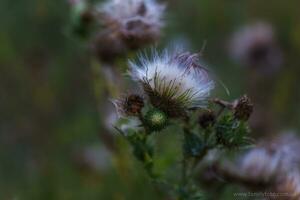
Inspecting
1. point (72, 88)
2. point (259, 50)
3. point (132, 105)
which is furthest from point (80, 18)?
point (72, 88)

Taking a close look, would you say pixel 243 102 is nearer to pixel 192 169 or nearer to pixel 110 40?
pixel 192 169

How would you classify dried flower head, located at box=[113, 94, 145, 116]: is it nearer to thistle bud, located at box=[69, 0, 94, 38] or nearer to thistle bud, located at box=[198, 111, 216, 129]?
thistle bud, located at box=[198, 111, 216, 129]

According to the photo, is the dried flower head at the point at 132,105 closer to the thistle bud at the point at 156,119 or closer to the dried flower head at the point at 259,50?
the thistle bud at the point at 156,119

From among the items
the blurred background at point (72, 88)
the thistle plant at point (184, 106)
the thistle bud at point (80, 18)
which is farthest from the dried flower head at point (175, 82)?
the blurred background at point (72, 88)

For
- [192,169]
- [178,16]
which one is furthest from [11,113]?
[192,169]

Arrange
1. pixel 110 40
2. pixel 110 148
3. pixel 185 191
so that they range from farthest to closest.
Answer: pixel 110 148 < pixel 110 40 < pixel 185 191

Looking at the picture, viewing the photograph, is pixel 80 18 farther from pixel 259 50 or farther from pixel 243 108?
pixel 259 50

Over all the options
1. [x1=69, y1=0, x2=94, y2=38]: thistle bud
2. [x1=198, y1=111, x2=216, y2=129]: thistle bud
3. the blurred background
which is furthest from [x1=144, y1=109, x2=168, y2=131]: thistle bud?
the blurred background
